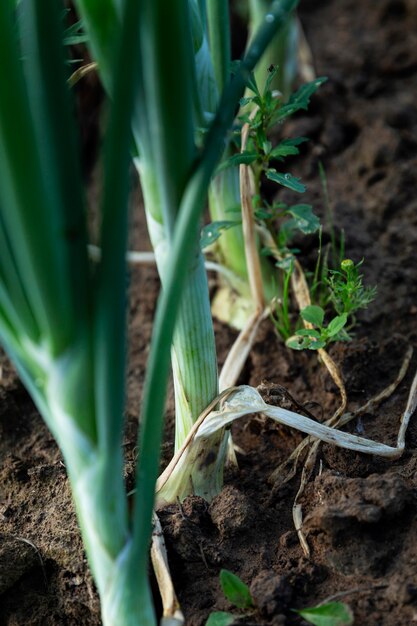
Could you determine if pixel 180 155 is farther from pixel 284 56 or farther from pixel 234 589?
pixel 284 56

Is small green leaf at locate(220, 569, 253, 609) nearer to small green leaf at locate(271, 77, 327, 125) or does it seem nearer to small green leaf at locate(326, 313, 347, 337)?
small green leaf at locate(326, 313, 347, 337)

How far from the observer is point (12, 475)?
128cm

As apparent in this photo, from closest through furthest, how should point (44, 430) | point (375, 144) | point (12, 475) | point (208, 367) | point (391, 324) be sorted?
1. point (208, 367)
2. point (12, 475)
3. point (44, 430)
4. point (391, 324)
5. point (375, 144)

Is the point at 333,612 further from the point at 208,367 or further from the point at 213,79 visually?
the point at 213,79

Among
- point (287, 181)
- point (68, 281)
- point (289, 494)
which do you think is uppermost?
point (68, 281)

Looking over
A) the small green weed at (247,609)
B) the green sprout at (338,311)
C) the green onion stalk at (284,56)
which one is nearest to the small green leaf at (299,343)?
the green sprout at (338,311)

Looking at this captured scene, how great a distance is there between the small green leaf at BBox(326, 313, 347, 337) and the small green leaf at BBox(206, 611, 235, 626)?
0.48 m

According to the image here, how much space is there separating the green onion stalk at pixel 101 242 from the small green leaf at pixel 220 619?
97mm

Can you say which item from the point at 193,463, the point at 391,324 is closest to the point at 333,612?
the point at 193,463

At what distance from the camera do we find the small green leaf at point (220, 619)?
3.24 ft

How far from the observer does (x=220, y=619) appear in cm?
99

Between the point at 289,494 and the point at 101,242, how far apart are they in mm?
588

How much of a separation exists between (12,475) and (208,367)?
38cm

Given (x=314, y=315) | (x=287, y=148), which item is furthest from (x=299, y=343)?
(x=287, y=148)
